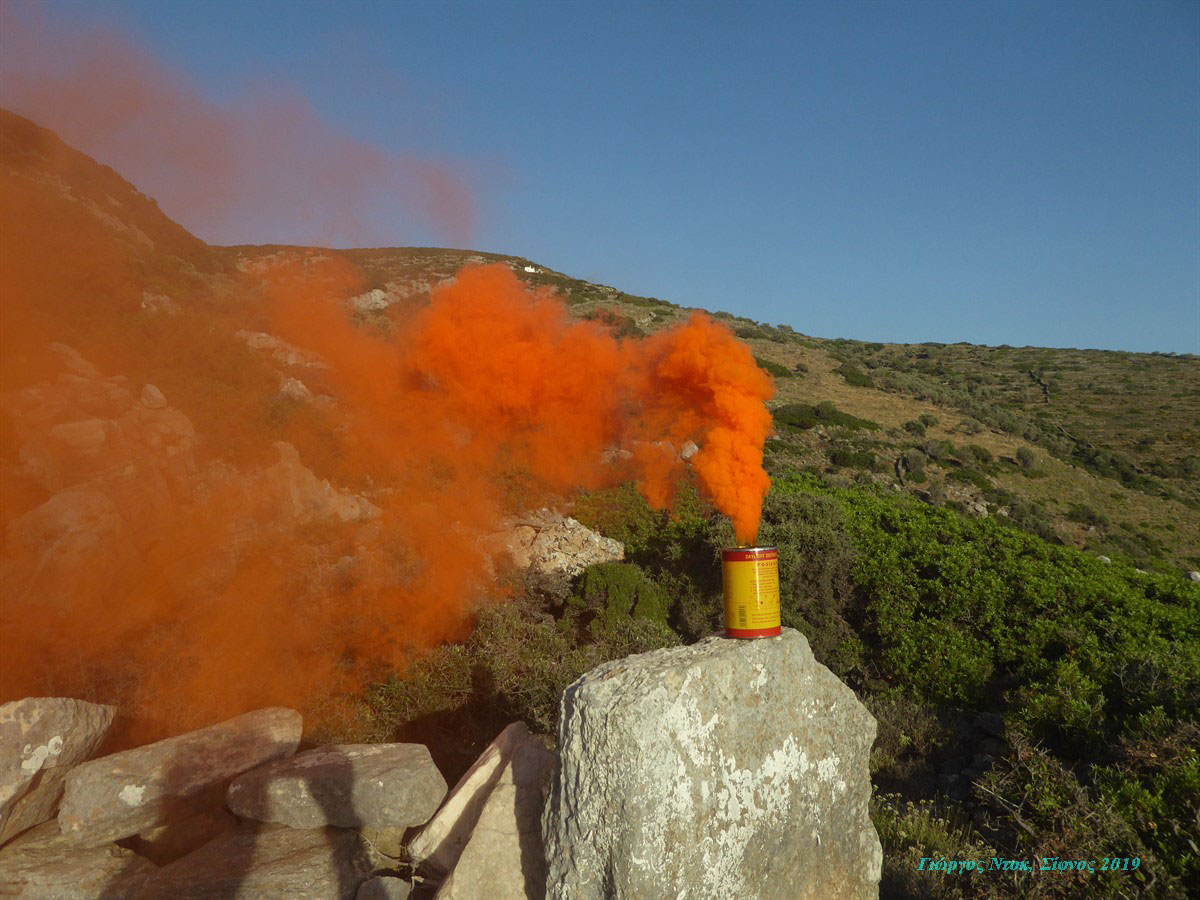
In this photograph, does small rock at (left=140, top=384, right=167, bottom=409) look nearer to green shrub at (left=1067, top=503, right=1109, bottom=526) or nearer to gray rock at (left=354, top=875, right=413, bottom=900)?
gray rock at (left=354, top=875, right=413, bottom=900)

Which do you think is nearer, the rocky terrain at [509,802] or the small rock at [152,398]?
the rocky terrain at [509,802]

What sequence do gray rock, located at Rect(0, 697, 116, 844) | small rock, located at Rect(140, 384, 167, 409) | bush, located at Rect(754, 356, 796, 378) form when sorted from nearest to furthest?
gray rock, located at Rect(0, 697, 116, 844)
small rock, located at Rect(140, 384, 167, 409)
bush, located at Rect(754, 356, 796, 378)

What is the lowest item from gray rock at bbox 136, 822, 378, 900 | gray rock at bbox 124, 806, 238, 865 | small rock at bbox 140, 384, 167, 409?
gray rock at bbox 124, 806, 238, 865

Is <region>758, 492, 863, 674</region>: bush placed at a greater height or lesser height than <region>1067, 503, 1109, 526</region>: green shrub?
greater

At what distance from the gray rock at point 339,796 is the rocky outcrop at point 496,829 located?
1.03 feet

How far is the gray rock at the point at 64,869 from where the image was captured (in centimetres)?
512

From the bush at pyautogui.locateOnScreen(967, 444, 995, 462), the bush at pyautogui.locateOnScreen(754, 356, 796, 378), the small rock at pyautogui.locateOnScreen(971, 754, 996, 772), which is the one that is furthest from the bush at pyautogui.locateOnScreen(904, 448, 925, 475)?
the small rock at pyautogui.locateOnScreen(971, 754, 996, 772)

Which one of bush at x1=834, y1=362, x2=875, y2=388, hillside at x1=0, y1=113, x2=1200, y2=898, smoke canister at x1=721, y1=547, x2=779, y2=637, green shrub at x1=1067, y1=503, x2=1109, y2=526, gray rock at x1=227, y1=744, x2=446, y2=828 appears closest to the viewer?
smoke canister at x1=721, y1=547, x2=779, y2=637

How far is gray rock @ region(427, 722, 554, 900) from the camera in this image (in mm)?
4820

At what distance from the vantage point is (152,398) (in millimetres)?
14703

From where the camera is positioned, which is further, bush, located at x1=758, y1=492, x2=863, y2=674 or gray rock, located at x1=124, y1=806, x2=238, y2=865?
bush, located at x1=758, y1=492, x2=863, y2=674

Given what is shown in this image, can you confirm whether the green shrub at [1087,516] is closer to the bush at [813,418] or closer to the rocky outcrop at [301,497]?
the bush at [813,418]

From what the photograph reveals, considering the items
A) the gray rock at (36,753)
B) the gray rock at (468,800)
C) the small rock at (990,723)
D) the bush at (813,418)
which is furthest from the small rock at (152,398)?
the bush at (813,418)

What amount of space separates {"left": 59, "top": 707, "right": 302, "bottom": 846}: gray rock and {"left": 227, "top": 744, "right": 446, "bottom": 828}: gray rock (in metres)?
0.43
